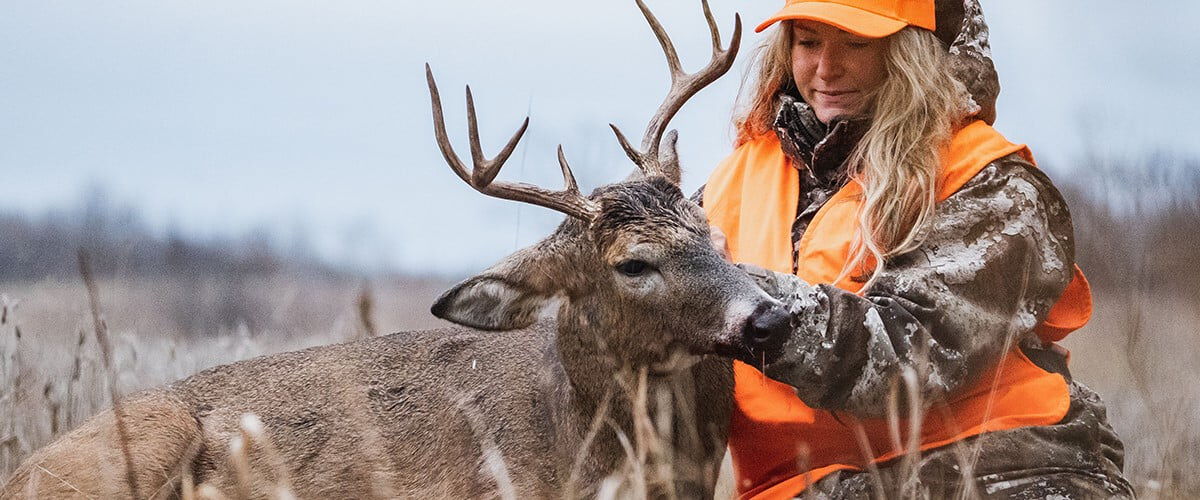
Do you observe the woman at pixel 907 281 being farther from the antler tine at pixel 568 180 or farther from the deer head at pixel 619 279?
the antler tine at pixel 568 180

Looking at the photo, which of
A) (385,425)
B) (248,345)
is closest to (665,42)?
(385,425)

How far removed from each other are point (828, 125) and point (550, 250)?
1047 mm

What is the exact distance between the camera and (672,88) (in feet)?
15.6

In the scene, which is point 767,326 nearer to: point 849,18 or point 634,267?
point 634,267

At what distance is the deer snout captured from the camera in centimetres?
375

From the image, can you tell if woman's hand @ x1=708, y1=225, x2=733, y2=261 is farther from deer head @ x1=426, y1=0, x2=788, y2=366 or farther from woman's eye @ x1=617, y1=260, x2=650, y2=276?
woman's eye @ x1=617, y1=260, x2=650, y2=276

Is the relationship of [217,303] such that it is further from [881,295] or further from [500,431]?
[881,295]

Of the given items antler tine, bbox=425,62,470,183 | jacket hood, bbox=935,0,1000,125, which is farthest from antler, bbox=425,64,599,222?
jacket hood, bbox=935,0,1000,125

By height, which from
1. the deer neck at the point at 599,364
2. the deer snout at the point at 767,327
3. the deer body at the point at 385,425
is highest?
the deer snout at the point at 767,327

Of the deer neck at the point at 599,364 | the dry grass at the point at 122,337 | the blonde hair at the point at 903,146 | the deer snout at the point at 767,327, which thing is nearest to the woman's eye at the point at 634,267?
the deer neck at the point at 599,364

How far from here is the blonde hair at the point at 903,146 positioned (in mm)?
4113

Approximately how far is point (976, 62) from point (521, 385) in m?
1.94

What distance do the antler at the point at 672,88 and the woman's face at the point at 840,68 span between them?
0.27 metres

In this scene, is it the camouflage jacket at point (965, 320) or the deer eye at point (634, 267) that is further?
the deer eye at point (634, 267)
